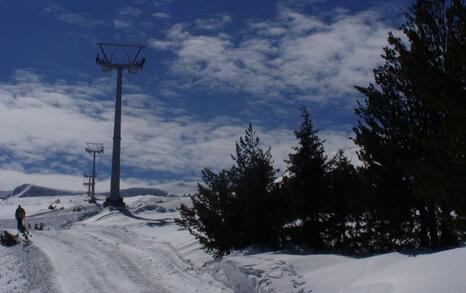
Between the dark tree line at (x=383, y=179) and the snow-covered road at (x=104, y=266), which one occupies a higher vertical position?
the dark tree line at (x=383, y=179)

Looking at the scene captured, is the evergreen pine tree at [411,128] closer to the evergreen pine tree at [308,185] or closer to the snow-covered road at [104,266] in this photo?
the evergreen pine tree at [308,185]

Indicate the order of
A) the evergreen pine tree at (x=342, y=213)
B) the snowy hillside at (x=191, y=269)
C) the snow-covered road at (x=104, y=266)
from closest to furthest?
the snowy hillside at (x=191, y=269) < the snow-covered road at (x=104, y=266) < the evergreen pine tree at (x=342, y=213)

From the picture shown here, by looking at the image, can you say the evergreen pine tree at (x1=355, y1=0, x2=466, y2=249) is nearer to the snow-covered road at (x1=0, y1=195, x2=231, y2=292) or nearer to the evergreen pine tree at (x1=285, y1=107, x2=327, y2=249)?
the evergreen pine tree at (x1=285, y1=107, x2=327, y2=249)

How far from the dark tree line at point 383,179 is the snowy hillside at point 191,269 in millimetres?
1492

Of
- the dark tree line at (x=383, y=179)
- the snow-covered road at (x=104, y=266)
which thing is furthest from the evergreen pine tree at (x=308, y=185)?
the snow-covered road at (x=104, y=266)

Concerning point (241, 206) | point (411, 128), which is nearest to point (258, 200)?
point (241, 206)

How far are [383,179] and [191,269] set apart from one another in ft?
22.9

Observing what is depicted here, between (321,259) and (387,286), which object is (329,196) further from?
(387,286)

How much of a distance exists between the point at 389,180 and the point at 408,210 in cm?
98

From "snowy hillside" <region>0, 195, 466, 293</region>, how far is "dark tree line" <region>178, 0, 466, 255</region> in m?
1.49

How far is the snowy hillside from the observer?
32.2 ft

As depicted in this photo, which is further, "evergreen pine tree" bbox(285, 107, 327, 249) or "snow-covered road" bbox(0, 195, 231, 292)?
"evergreen pine tree" bbox(285, 107, 327, 249)

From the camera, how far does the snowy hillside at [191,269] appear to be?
9820 millimetres

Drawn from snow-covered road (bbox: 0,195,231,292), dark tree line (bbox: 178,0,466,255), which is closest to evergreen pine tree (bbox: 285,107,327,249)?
dark tree line (bbox: 178,0,466,255)
